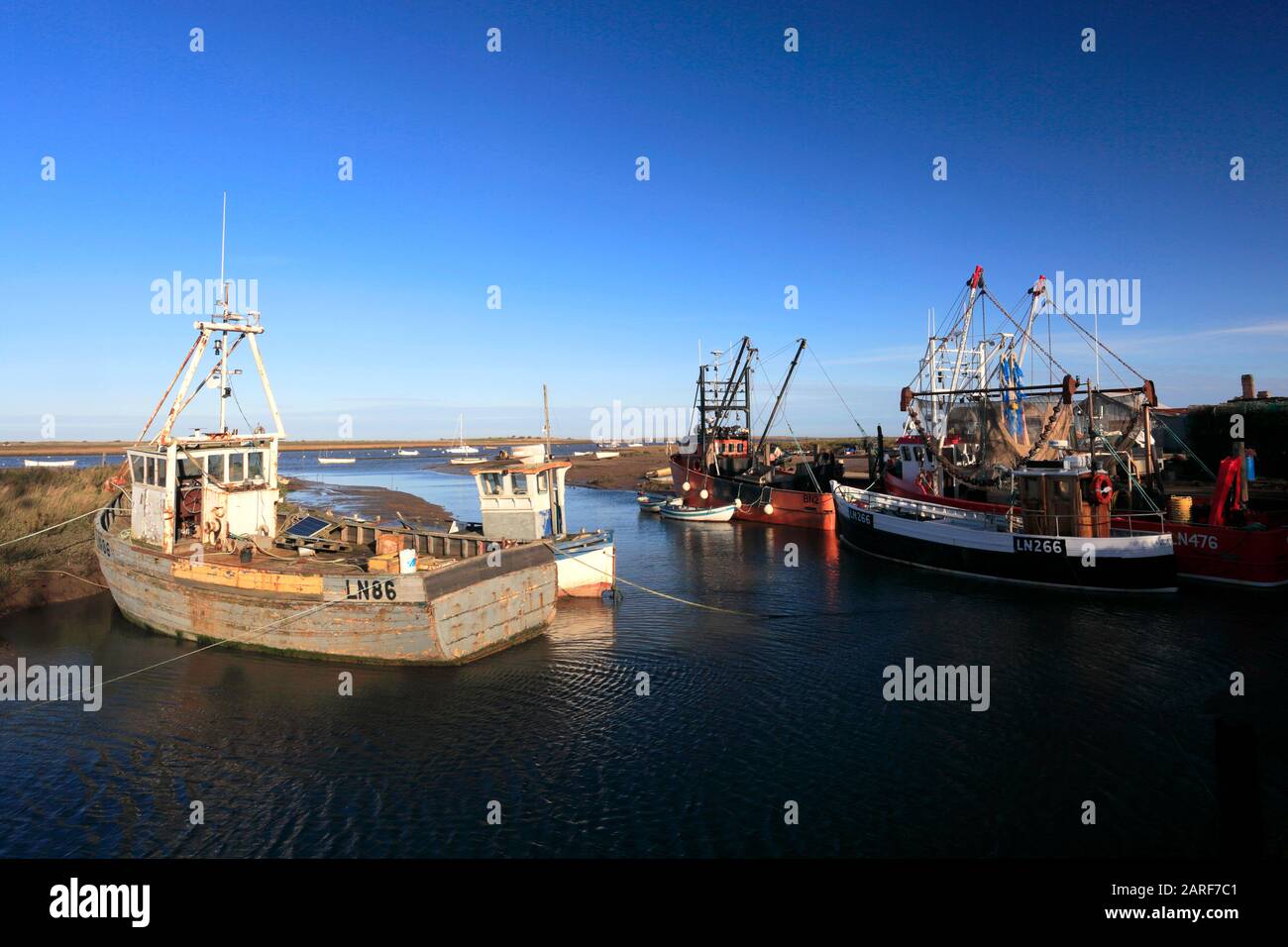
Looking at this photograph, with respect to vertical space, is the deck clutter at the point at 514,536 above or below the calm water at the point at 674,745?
above

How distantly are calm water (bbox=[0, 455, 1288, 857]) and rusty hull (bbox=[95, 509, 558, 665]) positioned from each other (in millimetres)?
743

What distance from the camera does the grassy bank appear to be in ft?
94.2

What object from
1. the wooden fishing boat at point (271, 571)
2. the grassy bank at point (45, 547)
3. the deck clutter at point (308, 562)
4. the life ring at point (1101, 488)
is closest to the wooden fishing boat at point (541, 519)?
the deck clutter at point (308, 562)

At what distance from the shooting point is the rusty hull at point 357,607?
65.6ft

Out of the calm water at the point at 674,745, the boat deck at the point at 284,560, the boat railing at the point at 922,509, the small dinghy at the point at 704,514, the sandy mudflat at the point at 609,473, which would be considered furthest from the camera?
the sandy mudflat at the point at 609,473

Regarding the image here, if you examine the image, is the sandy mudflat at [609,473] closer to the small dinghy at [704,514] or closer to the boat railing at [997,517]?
the small dinghy at [704,514]

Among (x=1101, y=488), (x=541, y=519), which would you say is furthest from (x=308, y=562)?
(x=1101, y=488)

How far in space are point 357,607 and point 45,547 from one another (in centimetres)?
2200

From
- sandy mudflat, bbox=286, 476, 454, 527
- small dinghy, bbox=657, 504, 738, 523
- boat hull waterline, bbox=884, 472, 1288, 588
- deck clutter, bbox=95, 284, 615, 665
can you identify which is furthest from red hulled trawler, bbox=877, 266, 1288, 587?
sandy mudflat, bbox=286, 476, 454, 527

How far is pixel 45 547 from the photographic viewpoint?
31594 mm

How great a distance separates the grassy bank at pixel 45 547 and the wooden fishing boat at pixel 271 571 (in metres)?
3.84

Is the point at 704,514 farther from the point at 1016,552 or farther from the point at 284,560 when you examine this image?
the point at 284,560

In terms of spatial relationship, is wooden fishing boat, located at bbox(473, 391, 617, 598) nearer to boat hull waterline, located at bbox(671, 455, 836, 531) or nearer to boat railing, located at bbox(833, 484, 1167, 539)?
boat railing, located at bbox(833, 484, 1167, 539)
